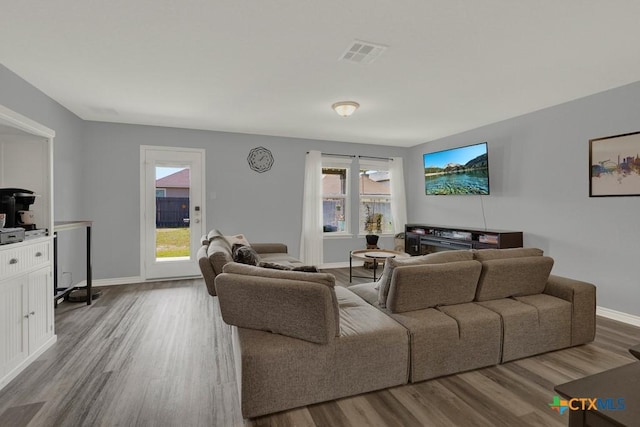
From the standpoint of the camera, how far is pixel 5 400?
1.91m

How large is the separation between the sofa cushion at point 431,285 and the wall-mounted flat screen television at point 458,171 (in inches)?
107

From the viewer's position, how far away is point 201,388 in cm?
206

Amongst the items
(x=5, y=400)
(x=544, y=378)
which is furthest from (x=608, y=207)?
(x=5, y=400)

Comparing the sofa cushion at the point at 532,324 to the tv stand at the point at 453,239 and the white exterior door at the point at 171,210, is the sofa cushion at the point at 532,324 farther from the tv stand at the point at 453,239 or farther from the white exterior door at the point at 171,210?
the white exterior door at the point at 171,210

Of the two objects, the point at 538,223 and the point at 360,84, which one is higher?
the point at 360,84

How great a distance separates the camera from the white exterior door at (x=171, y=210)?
481cm

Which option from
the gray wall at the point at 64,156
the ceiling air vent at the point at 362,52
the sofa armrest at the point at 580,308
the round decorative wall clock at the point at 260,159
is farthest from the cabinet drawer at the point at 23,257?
the sofa armrest at the point at 580,308

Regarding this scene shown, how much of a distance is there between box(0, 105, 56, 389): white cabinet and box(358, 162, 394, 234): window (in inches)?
188

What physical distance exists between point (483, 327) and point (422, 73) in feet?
7.43

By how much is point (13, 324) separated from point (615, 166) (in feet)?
18.1

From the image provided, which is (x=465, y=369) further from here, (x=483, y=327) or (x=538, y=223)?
(x=538, y=223)

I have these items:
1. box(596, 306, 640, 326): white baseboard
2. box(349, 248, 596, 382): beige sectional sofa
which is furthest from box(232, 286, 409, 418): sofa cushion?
box(596, 306, 640, 326): white baseboard

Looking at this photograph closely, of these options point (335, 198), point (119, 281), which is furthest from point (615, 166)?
point (119, 281)

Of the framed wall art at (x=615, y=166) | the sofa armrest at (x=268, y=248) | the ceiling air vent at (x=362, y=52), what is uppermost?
the ceiling air vent at (x=362, y=52)
